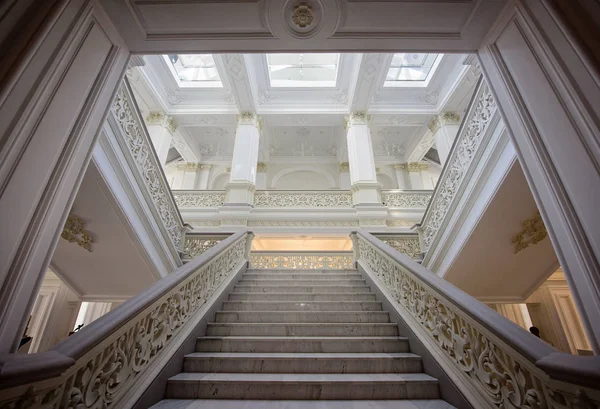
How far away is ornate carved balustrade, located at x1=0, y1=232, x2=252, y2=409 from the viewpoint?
1.16 m

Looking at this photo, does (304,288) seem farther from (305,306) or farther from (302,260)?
(302,260)

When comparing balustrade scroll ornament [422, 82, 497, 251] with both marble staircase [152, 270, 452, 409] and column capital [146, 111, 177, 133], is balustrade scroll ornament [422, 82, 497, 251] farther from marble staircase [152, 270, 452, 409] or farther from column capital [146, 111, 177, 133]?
column capital [146, 111, 177, 133]

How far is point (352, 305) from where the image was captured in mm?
3557

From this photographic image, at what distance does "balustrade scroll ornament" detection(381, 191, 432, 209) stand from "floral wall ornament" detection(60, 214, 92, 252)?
7753 millimetres

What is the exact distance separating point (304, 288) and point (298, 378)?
7.42ft

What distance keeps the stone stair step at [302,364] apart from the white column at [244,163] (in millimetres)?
6649

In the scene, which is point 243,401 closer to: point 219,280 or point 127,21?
point 219,280

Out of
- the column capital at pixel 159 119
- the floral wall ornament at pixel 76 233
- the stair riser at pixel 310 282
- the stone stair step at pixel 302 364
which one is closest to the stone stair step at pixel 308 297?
the stair riser at pixel 310 282

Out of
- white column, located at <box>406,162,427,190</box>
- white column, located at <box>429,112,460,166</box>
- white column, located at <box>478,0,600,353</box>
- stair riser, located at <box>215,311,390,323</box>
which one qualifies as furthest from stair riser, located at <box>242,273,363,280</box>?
white column, located at <box>406,162,427,190</box>

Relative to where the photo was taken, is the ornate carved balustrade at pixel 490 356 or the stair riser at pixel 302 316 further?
the stair riser at pixel 302 316

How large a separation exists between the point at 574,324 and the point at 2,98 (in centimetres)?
983

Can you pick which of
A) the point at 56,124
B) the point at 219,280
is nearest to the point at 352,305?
the point at 219,280

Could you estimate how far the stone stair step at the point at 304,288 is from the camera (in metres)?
A: 4.25

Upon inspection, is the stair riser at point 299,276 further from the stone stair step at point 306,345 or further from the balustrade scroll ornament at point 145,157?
the stone stair step at point 306,345
